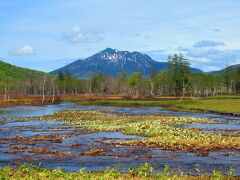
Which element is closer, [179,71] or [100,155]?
[100,155]

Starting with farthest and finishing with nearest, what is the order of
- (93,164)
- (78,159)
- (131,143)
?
(131,143), (78,159), (93,164)

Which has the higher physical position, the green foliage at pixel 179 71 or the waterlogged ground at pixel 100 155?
the green foliage at pixel 179 71

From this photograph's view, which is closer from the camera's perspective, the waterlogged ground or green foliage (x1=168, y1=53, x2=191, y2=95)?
the waterlogged ground

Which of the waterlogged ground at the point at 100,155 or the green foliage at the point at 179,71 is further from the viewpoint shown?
the green foliage at the point at 179,71

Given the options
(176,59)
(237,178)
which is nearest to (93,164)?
(237,178)

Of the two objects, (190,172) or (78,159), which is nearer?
(190,172)

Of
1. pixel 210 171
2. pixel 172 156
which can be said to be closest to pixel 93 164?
pixel 172 156

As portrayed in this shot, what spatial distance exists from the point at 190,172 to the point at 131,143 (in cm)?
1031

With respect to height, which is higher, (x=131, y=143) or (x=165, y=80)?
(x=165, y=80)

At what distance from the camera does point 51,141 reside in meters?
29.0

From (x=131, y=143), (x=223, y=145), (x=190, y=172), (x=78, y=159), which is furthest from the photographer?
(x=131, y=143)

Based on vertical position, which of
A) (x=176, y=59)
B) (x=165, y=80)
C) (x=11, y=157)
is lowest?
(x=11, y=157)

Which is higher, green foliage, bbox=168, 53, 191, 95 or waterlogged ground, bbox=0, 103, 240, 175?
green foliage, bbox=168, 53, 191, 95

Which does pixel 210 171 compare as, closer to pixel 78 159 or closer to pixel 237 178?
pixel 237 178
